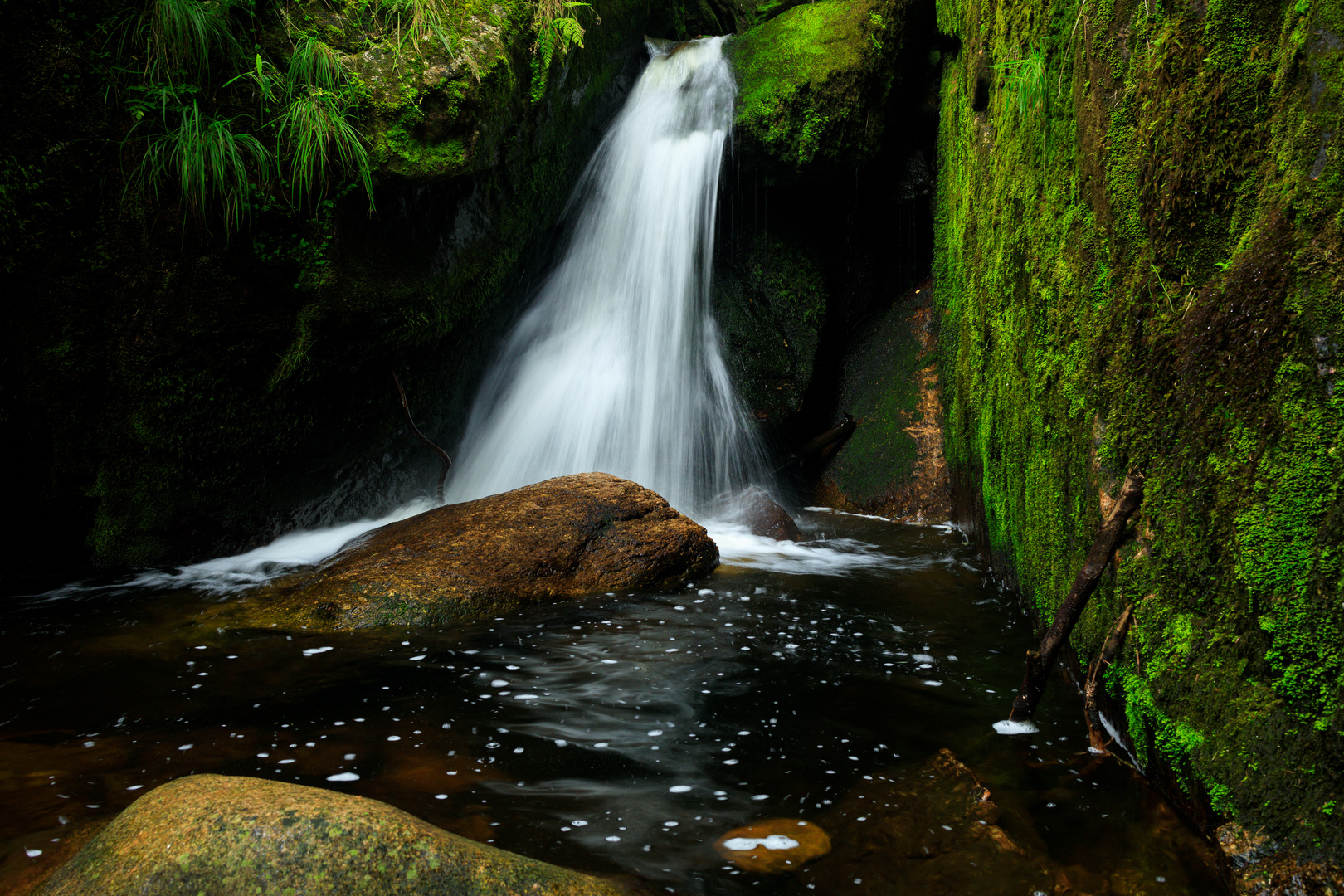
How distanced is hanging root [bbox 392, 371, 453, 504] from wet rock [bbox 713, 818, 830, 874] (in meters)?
5.43

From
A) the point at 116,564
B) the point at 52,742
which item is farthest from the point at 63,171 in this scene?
the point at 52,742

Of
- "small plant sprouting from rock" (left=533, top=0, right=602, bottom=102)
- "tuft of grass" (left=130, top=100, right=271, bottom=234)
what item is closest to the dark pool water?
"tuft of grass" (left=130, top=100, right=271, bottom=234)

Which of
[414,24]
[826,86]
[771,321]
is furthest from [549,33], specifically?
[771,321]

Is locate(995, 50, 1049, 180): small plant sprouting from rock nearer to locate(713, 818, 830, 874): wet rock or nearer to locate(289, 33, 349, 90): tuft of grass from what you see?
locate(713, 818, 830, 874): wet rock

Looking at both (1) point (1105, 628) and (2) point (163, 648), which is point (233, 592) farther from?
(1) point (1105, 628)

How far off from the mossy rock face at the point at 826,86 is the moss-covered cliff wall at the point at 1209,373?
445cm

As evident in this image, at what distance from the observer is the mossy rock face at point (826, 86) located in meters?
7.90

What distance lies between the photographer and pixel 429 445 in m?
7.32

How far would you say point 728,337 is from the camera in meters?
8.83

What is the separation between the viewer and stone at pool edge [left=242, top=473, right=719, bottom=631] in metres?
4.40

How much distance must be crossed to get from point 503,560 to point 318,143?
121 inches

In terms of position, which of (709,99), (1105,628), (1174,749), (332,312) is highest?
(709,99)

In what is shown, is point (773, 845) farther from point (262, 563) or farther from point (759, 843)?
point (262, 563)

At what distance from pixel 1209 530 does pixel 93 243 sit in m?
6.19
